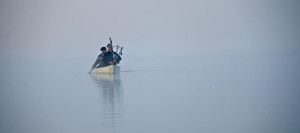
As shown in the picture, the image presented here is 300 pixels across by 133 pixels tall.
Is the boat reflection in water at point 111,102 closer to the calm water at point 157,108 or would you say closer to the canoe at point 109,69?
the calm water at point 157,108

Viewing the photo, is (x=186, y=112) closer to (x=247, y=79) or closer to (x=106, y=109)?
(x=106, y=109)

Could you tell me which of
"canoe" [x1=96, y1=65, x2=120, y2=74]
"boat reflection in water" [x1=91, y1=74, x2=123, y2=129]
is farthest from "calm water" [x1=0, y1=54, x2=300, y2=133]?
"canoe" [x1=96, y1=65, x2=120, y2=74]

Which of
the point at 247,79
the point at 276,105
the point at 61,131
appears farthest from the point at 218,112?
the point at 247,79

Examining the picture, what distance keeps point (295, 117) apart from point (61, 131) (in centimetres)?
629

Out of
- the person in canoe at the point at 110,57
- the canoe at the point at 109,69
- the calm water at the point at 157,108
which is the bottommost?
the calm water at the point at 157,108

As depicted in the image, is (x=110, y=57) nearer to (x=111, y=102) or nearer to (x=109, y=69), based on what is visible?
(x=109, y=69)

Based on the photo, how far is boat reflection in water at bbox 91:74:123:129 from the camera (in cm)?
1520

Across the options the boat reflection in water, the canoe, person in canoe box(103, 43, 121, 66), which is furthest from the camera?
the canoe

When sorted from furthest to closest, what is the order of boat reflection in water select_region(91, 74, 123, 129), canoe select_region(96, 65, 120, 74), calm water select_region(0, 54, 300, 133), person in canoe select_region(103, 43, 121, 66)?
canoe select_region(96, 65, 120, 74)
person in canoe select_region(103, 43, 121, 66)
boat reflection in water select_region(91, 74, 123, 129)
calm water select_region(0, 54, 300, 133)

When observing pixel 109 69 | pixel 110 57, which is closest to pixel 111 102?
pixel 110 57

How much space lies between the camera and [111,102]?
746 inches

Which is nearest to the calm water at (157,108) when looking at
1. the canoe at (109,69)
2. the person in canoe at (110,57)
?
the person in canoe at (110,57)

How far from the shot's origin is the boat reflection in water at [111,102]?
49.9ft

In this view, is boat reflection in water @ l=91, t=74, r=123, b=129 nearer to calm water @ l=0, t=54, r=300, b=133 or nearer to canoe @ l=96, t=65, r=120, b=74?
calm water @ l=0, t=54, r=300, b=133
